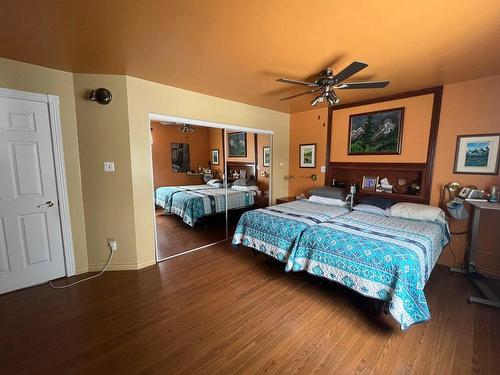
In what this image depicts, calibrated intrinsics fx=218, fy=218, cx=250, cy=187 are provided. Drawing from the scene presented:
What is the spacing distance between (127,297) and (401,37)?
3.52 m

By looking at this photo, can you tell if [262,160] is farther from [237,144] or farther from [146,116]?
[146,116]

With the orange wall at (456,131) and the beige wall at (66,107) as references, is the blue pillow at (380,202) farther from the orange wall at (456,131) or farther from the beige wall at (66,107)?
the beige wall at (66,107)

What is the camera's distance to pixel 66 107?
2486 mm

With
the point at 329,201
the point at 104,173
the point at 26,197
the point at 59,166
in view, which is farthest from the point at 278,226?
the point at 26,197

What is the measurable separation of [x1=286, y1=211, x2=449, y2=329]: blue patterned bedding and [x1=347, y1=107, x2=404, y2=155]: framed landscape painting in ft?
4.40

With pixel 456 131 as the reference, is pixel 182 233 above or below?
below

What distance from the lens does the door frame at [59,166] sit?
2289 millimetres

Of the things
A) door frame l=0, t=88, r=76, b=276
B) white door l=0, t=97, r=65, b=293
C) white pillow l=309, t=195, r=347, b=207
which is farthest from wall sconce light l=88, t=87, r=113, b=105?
white pillow l=309, t=195, r=347, b=207

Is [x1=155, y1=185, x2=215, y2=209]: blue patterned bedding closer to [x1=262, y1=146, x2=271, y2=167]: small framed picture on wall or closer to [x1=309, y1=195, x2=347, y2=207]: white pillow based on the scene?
[x1=262, y1=146, x2=271, y2=167]: small framed picture on wall

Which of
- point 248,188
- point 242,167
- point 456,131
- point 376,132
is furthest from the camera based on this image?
point 248,188

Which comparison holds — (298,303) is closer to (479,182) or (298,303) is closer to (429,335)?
(429,335)

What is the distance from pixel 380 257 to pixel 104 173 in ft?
10.2

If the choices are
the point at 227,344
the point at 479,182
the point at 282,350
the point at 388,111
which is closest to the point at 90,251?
the point at 227,344

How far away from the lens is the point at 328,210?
3191mm
